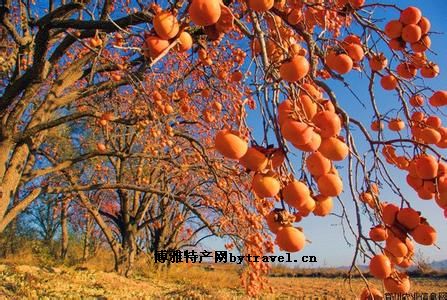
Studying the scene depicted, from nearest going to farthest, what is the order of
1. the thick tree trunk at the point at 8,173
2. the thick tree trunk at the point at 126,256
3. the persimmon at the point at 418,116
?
the persimmon at the point at 418,116, the thick tree trunk at the point at 8,173, the thick tree trunk at the point at 126,256

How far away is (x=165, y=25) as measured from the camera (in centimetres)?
106

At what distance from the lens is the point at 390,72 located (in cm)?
183

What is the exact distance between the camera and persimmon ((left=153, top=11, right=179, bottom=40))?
106 cm

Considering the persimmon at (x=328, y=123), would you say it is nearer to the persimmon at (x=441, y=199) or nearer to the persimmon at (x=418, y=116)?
the persimmon at (x=441, y=199)

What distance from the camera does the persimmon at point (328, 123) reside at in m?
1.01

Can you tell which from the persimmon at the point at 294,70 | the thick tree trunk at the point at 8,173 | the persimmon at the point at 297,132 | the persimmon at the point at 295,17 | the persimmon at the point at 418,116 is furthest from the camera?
the thick tree trunk at the point at 8,173

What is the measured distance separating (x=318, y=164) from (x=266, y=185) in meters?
0.16

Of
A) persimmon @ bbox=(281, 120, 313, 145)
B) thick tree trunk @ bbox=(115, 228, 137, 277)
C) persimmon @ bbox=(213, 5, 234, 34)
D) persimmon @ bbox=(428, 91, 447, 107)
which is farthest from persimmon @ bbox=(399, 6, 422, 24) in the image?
thick tree trunk @ bbox=(115, 228, 137, 277)

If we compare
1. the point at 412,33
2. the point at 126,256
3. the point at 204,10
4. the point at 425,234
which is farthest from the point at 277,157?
the point at 126,256

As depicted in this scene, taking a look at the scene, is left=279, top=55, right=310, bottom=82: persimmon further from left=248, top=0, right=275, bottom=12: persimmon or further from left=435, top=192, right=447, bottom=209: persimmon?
left=435, top=192, right=447, bottom=209: persimmon

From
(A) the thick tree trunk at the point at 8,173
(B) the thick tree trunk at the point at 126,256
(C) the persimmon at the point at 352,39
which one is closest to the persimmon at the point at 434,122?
(C) the persimmon at the point at 352,39

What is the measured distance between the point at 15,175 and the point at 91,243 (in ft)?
73.6

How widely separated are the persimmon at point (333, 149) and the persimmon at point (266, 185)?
0.49ft

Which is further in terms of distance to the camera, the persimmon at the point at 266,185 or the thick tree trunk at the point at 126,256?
the thick tree trunk at the point at 126,256
